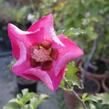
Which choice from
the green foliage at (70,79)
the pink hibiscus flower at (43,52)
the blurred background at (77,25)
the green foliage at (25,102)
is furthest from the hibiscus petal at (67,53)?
the blurred background at (77,25)

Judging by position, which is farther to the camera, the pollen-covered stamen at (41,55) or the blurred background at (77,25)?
the blurred background at (77,25)

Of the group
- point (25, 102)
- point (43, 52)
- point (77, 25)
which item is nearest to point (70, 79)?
point (43, 52)

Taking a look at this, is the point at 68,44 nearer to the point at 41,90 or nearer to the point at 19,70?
the point at 19,70

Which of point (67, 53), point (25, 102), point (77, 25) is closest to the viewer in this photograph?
point (67, 53)

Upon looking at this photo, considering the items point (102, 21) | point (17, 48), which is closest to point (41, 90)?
point (102, 21)

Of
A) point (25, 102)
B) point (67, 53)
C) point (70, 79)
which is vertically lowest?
point (25, 102)

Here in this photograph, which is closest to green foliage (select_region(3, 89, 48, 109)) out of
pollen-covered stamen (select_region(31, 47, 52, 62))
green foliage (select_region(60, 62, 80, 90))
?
green foliage (select_region(60, 62, 80, 90))

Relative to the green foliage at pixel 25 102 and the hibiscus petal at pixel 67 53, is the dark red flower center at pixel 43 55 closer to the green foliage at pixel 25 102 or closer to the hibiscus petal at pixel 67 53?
the hibiscus petal at pixel 67 53

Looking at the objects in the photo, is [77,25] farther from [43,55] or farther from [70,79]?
[43,55]
